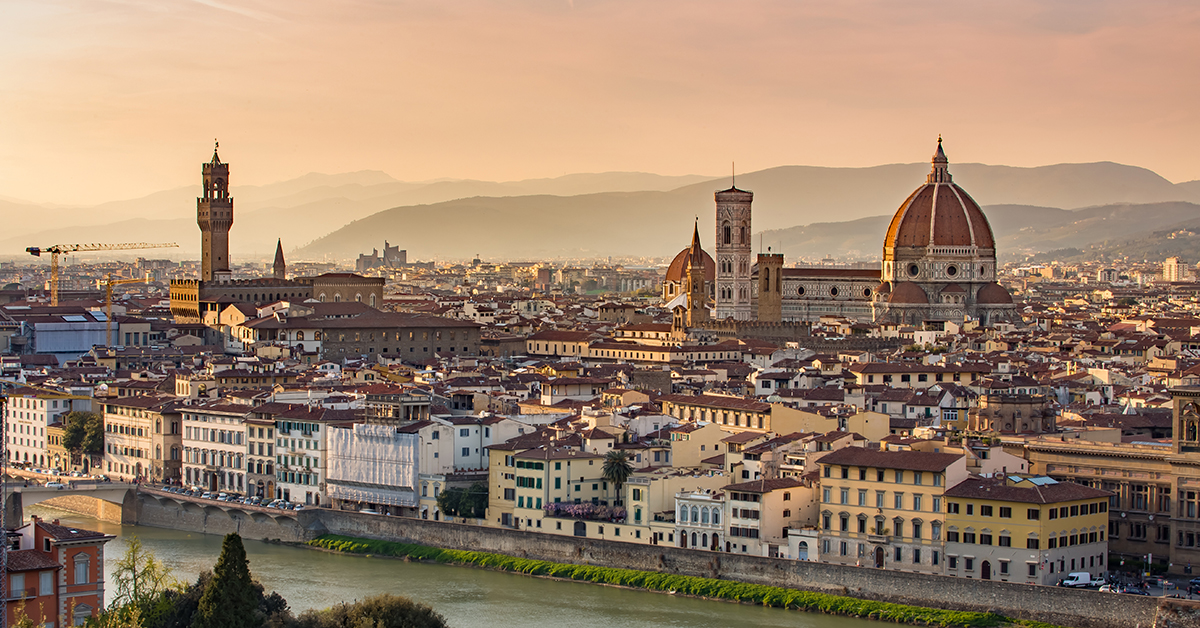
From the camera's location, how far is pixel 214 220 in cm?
8275

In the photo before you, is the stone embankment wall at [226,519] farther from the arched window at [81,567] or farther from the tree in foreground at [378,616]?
the arched window at [81,567]

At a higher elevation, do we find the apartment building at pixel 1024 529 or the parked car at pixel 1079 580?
the apartment building at pixel 1024 529

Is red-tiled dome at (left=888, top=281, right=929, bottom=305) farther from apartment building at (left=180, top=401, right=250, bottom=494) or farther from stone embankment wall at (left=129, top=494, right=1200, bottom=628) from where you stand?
stone embankment wall at (left=129, top=494, right=1200, bottom=628)

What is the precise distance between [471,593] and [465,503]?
3.86 meters

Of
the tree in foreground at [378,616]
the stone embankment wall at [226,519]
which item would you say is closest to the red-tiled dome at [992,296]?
the stone embankment wall at [226,519]

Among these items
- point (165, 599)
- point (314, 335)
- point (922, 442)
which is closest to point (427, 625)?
point (165, 599)

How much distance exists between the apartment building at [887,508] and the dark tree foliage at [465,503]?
7012 millimetres

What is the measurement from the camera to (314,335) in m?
64.2

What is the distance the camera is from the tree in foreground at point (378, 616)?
23.4 metres

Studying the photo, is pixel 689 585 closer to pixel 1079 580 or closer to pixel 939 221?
pixel 1079 580

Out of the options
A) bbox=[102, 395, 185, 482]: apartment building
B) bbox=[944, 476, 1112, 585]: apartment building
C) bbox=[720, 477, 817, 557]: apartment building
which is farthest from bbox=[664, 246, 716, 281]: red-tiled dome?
bbox=[944, 476, 1112, 585]: apartment building

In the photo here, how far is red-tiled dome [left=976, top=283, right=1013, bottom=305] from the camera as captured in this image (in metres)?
80.5

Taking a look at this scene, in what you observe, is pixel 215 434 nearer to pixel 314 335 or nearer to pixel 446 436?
pixel 446 436

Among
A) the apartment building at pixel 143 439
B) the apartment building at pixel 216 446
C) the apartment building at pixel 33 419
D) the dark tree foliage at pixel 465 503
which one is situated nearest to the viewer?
the dark tree foliage at pixel 465 503
